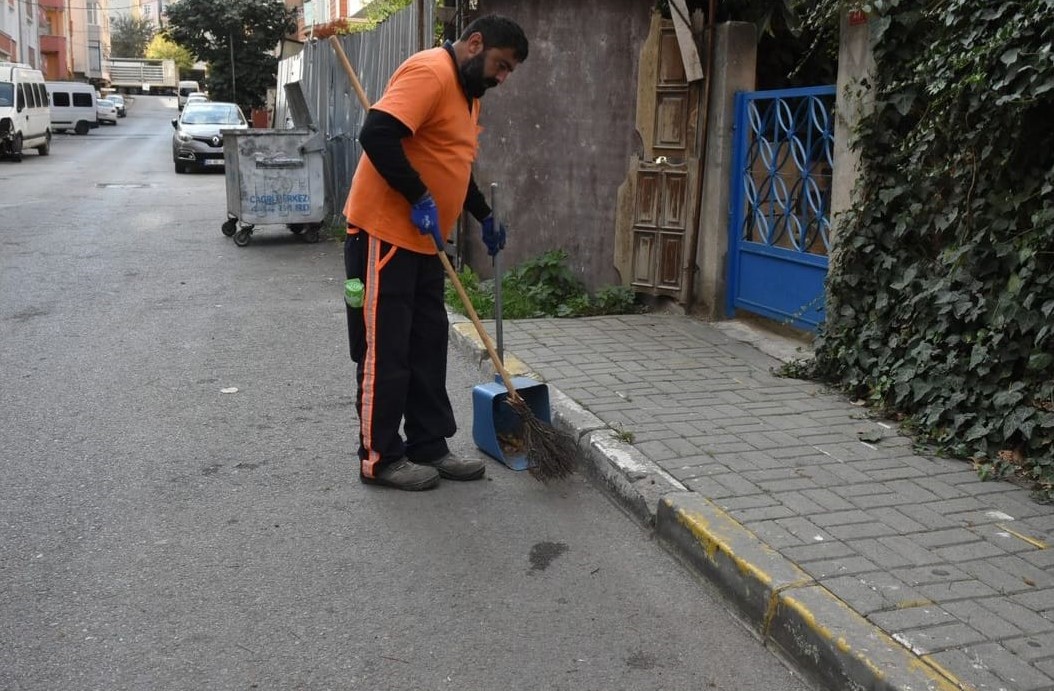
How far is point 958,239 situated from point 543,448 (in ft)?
7.38

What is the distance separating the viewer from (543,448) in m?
4.77

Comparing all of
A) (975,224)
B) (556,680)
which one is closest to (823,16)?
(975,224)

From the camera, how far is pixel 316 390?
6324 mm

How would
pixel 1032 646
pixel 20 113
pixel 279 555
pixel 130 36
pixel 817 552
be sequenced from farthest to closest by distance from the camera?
1. pixel 130 36
2. pixel 20 113
3. pixel 279 555
4. pixel 817 552
5. pixel 1032 646

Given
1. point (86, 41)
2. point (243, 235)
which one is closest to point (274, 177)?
point (243, 235)

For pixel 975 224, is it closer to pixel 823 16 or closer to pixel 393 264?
pixel 823 16

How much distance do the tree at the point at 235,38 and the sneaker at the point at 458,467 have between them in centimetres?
3428

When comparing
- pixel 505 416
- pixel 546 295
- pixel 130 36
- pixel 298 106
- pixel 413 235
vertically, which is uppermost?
pixel 130 36

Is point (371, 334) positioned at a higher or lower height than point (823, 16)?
lower

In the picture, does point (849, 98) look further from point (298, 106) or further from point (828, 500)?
point (298, 106)

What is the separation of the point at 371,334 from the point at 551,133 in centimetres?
431

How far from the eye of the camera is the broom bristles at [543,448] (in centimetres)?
477

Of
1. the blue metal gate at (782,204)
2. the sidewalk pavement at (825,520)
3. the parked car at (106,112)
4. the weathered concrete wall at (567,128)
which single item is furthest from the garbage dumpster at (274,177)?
the parked car at (106,112)

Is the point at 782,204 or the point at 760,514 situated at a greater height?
the point at 782,204
